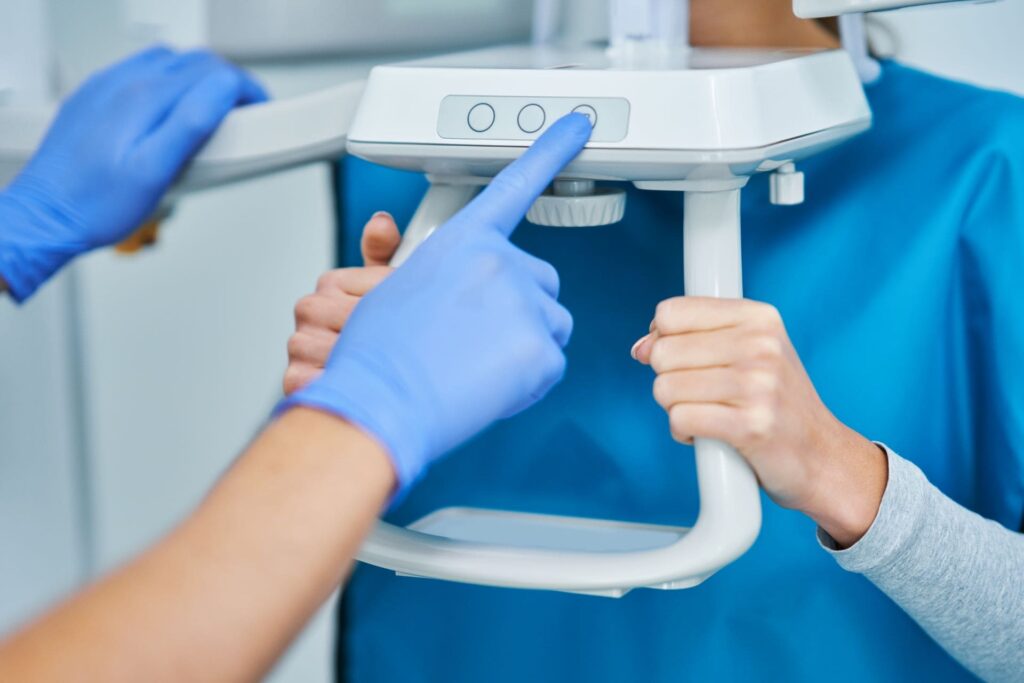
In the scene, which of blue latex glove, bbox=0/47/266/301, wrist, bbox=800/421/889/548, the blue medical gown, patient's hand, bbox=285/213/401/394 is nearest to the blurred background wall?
blue latex glove, bbox=0/47/266/301

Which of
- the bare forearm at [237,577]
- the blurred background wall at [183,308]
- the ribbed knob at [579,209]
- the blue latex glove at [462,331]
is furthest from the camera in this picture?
the blurred background wall at [183,308]

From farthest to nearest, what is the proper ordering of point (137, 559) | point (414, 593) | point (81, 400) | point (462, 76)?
1. point (81, 400)
2. point (414, 593)
3. point (462, 76)
4. point (137, 559)

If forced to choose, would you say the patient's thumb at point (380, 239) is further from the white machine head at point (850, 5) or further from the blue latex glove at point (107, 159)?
the white machine head at point (850, 5)

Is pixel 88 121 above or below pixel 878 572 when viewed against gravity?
above

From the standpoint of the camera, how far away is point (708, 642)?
2.79 feet

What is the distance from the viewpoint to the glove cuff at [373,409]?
53cm

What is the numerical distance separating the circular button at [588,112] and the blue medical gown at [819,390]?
0.87 ft

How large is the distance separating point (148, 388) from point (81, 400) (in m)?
0.08

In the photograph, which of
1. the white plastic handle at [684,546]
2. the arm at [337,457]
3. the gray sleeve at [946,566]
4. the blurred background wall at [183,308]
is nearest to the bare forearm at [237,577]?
the arm at [337,457]

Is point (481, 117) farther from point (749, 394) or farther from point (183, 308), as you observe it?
point (183, 308)

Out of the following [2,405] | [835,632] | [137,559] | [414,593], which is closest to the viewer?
[137,559]

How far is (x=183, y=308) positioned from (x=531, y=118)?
756 mm

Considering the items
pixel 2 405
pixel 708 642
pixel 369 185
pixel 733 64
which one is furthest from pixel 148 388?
pixel 733 64

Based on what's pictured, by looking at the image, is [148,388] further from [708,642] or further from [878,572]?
[878,572]
